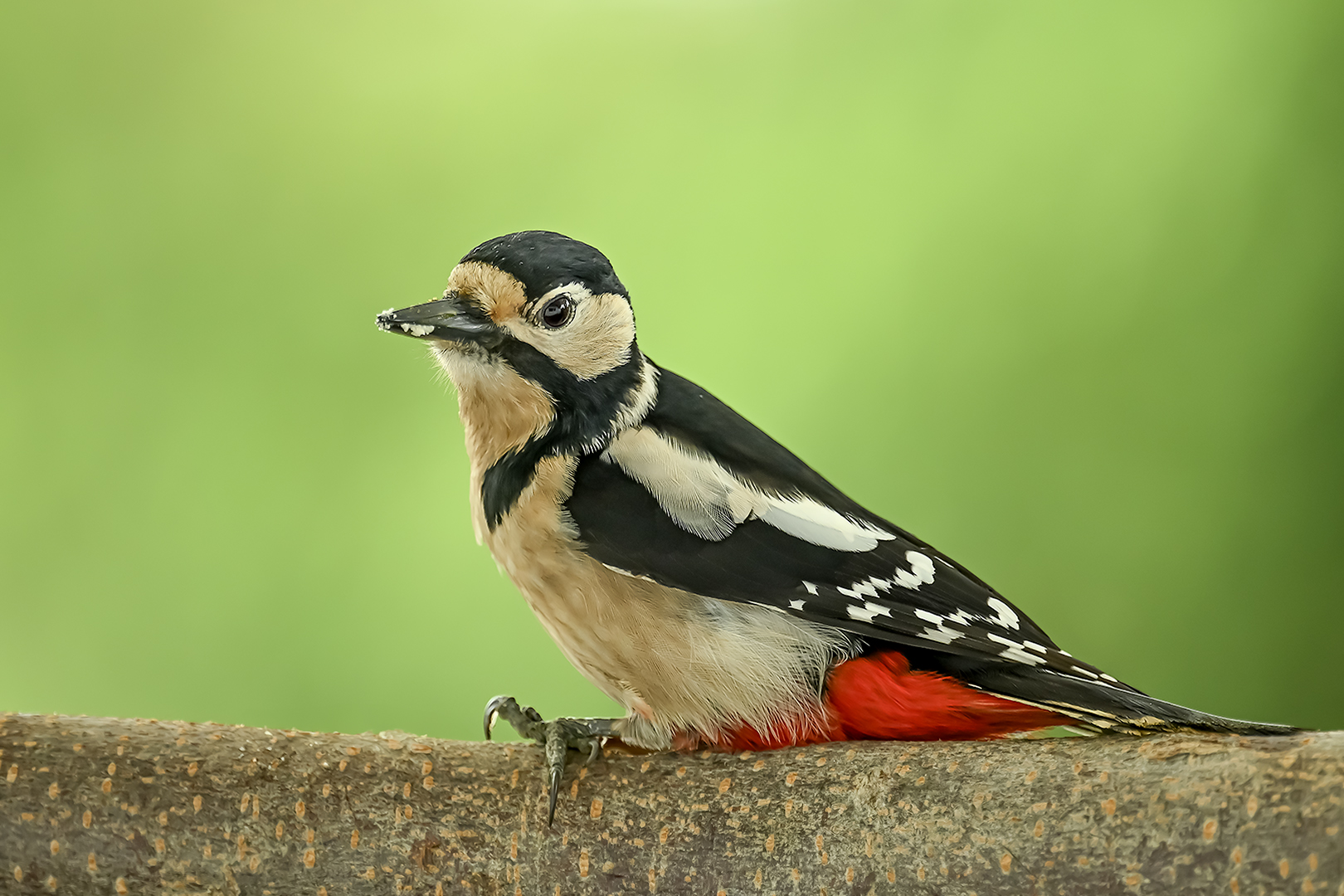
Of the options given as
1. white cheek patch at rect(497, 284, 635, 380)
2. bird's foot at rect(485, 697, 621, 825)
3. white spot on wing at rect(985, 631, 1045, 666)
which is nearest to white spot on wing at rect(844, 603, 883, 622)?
white spot on wing at rect(985, 631, 1045, 666)

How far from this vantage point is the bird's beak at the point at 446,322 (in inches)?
43.6

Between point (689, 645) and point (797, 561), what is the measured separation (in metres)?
0.15

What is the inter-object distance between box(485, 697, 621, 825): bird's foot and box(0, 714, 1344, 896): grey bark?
0.01 m

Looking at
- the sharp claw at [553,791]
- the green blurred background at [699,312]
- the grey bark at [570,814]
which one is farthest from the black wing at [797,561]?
the green blurred background at [699,312]

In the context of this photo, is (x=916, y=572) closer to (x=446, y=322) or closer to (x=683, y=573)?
(x=683, y=573)

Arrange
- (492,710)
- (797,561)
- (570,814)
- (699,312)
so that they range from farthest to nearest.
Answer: (699,312)
(492,710)
(797,561)
(570,814)

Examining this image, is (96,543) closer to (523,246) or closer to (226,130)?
(226,130)

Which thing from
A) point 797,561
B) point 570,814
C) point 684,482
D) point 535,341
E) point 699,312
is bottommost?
point 570,814

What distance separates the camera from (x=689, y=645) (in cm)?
112

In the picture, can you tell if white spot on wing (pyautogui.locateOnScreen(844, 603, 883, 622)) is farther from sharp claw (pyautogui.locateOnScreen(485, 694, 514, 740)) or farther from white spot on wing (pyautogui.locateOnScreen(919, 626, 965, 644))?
sharp claw (pyautogui.locateOnScreen(485, 694, 514, 740))

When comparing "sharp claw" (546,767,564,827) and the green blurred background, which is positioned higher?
the green blurred background

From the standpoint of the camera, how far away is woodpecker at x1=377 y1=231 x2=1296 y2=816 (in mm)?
1078

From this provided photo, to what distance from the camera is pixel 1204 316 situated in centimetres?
217

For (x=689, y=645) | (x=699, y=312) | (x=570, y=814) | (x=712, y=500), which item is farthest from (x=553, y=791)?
(x=699, y=312)
